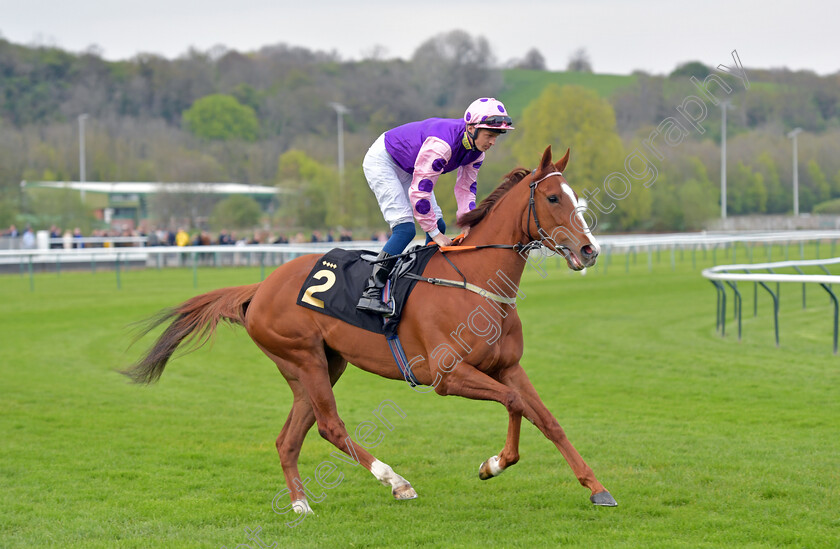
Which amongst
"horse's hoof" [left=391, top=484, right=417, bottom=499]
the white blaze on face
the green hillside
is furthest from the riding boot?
the green hillside

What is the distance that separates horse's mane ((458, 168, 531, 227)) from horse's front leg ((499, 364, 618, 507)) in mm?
834

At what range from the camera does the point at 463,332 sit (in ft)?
14.1

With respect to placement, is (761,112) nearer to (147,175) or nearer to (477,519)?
(477,519)

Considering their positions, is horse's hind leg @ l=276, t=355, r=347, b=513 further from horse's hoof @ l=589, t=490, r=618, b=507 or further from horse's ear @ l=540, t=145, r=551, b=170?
horse's ear @ l=540, t=145, r=551, b=170

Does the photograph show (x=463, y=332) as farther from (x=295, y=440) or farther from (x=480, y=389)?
(x=295, y=440)

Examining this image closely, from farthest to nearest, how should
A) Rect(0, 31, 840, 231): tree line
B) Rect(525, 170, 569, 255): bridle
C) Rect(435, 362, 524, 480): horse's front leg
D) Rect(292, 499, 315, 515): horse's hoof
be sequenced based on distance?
1. Rect(0, 31, 840, 231): tree line
2. Rect(292, 499, 315, 515): horse's hoof
3. Rect(525, 170, 569, 255): bridle
4. Rect(435, 362, 524, 480): horse's front leg

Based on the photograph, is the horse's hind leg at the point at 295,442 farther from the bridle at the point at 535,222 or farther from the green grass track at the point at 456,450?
the bridle at the point at 535,222

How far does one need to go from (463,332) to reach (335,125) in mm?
77252

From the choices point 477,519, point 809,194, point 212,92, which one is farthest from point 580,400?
point 212,92

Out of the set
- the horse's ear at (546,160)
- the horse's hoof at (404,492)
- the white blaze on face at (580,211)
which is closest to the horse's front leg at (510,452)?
the horse's hoof at (404,492)

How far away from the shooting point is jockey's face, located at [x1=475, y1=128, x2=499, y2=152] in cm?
439

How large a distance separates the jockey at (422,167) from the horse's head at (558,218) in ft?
1.03

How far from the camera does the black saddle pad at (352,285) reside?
4582 millimetres

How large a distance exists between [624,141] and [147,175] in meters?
46.1
